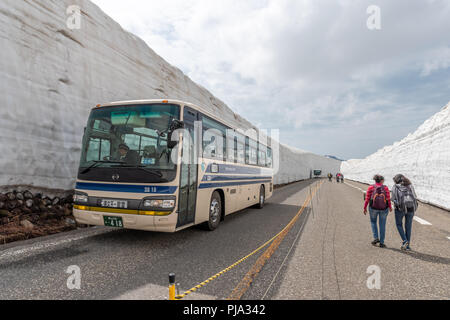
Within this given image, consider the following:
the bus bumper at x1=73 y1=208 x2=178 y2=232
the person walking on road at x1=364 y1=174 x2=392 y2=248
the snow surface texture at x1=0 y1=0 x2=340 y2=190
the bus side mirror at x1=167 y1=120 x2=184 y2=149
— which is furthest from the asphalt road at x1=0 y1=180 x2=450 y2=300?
the snow surface texture at x1=0 y1=0 x2=340 y2=190

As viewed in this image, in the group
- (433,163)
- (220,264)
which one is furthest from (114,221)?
(433,163)

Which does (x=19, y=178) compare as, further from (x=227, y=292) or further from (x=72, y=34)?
(x=227, y=292)

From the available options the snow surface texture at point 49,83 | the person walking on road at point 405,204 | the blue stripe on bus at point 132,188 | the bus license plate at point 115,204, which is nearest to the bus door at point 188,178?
the blue stripe on bus at point 132,188

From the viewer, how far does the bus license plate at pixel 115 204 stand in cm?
442

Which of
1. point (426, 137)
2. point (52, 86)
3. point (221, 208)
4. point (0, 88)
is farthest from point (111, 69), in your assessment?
point (426, 137)

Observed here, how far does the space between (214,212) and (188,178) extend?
1700mm

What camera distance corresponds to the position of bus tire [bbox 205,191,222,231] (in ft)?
19.8

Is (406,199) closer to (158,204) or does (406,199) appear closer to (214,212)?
(214,212)

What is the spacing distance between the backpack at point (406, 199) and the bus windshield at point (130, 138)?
445 cm

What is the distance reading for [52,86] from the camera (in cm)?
761

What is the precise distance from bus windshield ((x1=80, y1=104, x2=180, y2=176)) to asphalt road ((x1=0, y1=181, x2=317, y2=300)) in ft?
4.87

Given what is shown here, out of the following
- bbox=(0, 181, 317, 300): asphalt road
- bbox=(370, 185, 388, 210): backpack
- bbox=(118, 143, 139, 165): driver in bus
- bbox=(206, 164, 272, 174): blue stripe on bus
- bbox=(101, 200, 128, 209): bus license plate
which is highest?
bbox=(118, 143, 139, 165): driver in bus

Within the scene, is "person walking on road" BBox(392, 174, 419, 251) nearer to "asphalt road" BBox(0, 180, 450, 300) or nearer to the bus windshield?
"asphalt road" BBox(0, 180, 450, 300)
